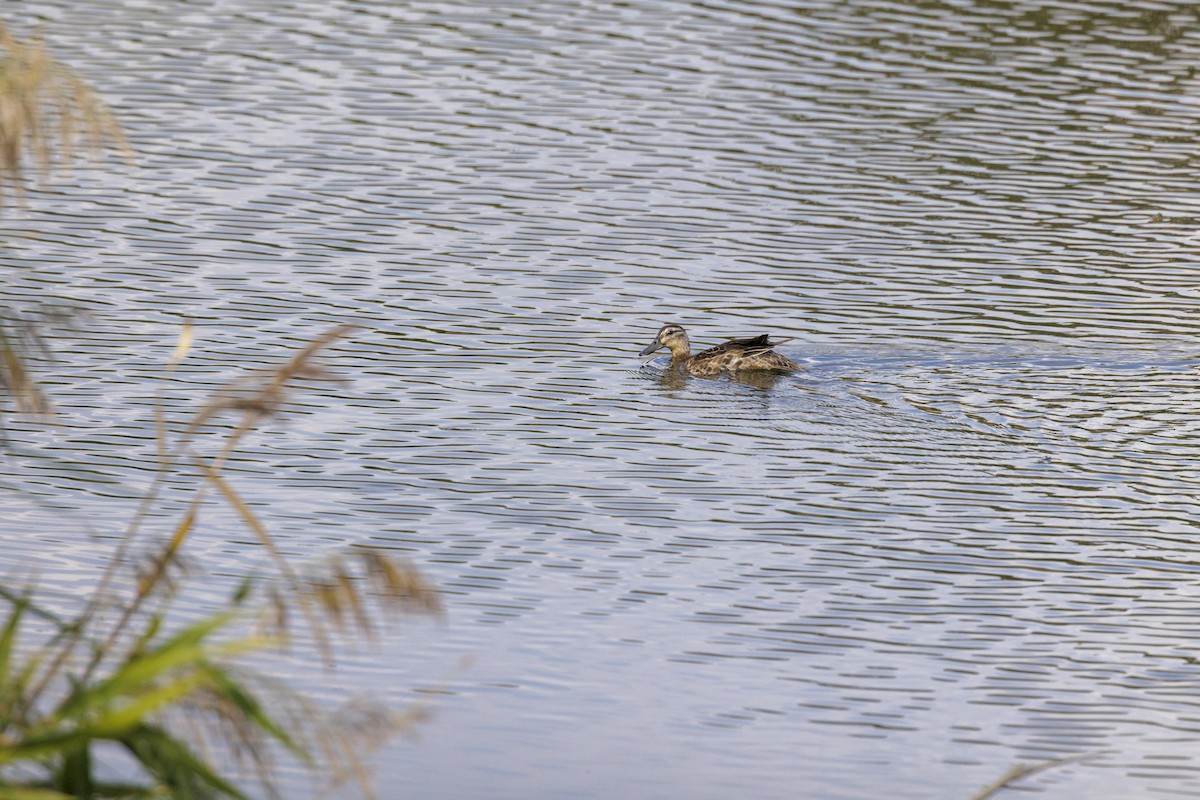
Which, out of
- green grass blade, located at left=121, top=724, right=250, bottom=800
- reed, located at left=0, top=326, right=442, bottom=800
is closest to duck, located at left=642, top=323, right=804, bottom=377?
reed, located at left=0, top=326, right=442, bottom=800

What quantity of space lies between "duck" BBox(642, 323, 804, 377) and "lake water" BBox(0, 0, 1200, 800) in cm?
16

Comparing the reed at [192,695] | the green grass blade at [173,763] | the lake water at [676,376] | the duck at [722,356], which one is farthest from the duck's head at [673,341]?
the green grass blade at [173,763]

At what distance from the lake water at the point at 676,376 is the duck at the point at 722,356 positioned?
16cm

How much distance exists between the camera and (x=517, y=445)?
1169cm

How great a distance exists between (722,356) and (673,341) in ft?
1.19

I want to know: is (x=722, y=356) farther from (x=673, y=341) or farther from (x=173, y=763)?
(x=173, y=763)

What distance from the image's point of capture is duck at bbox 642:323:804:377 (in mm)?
13359

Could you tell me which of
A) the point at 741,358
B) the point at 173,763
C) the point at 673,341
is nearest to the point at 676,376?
the point at 673,341

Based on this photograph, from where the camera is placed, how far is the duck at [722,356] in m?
13.4

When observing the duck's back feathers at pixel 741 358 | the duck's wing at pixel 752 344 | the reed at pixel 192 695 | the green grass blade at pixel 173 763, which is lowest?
the duck's back feathers at pixel 741 358

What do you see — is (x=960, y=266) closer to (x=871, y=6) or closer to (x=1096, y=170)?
(x=1096, y=170)

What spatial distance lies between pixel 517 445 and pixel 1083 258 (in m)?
6.52

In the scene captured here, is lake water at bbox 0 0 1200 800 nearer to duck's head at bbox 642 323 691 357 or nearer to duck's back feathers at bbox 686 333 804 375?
duck's back feathers at bbox 686 333 804 375

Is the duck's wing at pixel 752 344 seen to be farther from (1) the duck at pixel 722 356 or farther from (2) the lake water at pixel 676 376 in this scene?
(2) the lake water at pixel 676 376
